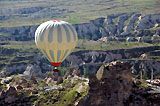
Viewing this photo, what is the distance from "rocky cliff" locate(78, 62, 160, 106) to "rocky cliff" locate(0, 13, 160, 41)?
104174 millimetres

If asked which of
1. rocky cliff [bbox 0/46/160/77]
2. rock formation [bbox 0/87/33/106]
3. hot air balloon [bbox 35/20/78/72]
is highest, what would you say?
hot air balloon [bbox 35/20/78/72]

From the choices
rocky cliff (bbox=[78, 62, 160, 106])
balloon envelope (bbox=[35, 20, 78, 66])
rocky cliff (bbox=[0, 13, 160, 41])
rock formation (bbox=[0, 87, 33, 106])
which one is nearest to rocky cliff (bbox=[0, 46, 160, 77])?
rocky cliff (bbox=[0, 13, 160, 41])

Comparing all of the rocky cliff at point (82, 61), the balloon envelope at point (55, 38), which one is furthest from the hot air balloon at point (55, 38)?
the rocky cliff at point (82, 61)

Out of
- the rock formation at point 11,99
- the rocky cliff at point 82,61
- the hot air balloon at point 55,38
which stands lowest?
the rocky cliff at point 82,61

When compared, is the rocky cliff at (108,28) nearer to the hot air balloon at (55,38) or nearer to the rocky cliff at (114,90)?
the rocky cliff at (114,90)

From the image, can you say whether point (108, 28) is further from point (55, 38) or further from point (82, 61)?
point (55, 38)

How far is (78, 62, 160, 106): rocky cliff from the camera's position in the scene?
58.6m

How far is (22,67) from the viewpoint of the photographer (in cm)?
12150

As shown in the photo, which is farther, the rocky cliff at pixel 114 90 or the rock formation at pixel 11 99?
the rock formation at pixel 11 99

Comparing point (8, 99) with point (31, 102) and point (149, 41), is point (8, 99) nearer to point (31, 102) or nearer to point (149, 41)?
point (31, 102)

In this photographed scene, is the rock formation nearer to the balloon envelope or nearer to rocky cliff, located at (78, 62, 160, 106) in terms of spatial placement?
the balloon envelope

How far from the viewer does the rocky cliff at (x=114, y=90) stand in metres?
58.6

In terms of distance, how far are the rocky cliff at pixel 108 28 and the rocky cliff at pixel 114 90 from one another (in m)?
104

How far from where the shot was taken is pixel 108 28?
184 m
